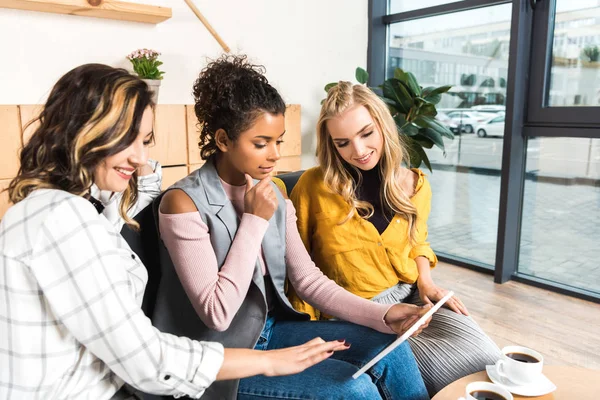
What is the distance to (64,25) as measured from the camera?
2.55 metres

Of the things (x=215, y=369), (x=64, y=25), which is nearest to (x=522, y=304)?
(x=215, y=369)

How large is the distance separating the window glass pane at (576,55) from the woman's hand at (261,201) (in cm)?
228

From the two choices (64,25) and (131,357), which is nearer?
(131,357)

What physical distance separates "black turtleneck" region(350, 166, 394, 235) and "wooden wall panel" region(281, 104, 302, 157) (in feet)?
5.15

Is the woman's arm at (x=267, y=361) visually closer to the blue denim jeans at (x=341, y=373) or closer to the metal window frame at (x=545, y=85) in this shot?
the blue denim jeans at (x=341, y=373)

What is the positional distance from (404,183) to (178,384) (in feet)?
3.74

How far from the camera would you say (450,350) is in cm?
138

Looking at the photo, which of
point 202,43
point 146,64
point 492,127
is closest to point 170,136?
point 146,64

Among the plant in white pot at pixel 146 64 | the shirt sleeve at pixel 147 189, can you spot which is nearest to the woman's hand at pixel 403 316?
the shirt sleeve at pixel 147 189

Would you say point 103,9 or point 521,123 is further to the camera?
point 521,123

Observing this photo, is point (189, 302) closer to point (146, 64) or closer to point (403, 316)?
point (403, 316)

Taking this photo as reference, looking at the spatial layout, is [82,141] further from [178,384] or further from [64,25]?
[64,25]

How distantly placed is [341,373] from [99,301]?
557 mm

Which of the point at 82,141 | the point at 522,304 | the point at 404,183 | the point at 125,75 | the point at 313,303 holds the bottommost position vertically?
the point at 522,304
